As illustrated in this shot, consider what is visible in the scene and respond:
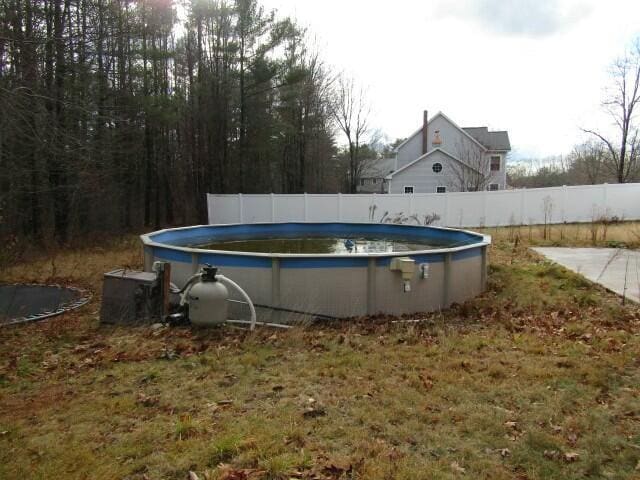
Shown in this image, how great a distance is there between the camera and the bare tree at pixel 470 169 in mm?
25083

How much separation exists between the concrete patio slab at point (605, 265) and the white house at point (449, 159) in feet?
48.1

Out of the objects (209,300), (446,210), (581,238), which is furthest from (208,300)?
(446,210)

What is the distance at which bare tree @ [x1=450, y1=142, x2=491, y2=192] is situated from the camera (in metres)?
25.1

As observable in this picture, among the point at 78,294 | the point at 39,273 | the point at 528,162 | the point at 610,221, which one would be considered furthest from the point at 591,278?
the point at 528,162

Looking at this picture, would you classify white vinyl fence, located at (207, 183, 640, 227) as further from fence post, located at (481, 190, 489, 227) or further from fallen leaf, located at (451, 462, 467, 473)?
fallen leaf, located at (451, 462, 467, 473)

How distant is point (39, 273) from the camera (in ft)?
29.8

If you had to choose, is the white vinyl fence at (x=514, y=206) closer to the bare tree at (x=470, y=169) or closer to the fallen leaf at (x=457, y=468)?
the bare tree at (x=470, y=169)

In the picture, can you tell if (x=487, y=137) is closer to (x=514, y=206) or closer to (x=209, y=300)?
(x=514, y=206)

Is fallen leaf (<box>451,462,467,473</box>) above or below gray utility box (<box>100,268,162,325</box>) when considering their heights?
below

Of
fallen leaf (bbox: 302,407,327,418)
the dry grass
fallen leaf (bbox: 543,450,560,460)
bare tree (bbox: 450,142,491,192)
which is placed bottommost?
fallen leaf (bbox: 302,407,327,418)

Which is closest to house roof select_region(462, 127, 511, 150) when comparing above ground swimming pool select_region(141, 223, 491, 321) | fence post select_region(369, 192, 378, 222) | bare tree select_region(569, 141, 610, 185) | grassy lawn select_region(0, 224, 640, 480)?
bare tree select_region(569, 141, 610, 185)

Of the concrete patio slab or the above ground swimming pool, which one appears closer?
the above ground swimming pool

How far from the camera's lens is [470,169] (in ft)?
82.8

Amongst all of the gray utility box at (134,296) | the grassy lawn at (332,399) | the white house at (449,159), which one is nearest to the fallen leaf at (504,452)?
the grassy lawn at (332,399)
